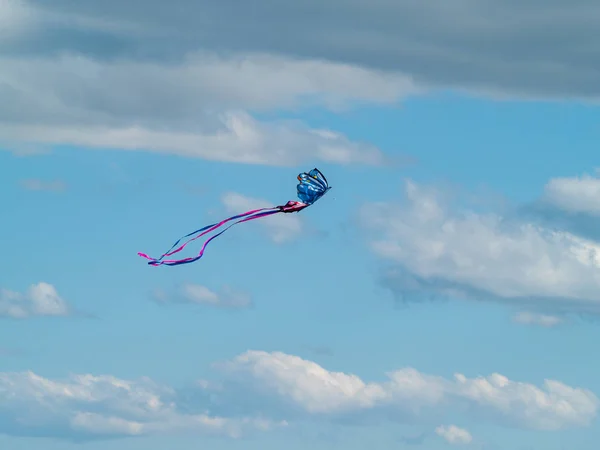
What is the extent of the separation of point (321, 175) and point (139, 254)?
26337 millimetres

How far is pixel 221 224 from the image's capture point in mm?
87375

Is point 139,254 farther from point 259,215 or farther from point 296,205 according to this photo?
point 296,205

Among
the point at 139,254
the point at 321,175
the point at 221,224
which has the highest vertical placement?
the point at 321,175

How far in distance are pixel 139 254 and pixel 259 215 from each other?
14.7 m

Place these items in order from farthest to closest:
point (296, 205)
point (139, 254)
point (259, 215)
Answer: point (296, 205) < point (259, 215) < point (139, 254)

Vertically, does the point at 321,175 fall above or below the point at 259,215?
above

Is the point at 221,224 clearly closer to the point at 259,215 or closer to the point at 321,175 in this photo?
the point at 259,215

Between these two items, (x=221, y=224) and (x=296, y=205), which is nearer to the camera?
(x=221, y=224)

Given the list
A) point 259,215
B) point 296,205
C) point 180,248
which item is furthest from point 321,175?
point 180,248

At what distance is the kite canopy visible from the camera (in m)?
96.0

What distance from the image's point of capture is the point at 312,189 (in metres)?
96.5

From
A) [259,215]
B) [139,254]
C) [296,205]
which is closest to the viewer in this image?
[139,254]

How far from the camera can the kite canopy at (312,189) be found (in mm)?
96000

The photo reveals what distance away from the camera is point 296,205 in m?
93.8
